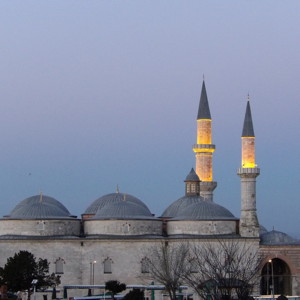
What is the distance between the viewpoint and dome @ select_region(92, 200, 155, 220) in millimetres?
72312

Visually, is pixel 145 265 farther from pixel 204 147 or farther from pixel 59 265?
pixel 204 147

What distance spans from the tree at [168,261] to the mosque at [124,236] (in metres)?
0.54

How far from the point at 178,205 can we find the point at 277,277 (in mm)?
8996

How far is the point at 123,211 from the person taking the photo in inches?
2862

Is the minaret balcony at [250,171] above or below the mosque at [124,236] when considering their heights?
above

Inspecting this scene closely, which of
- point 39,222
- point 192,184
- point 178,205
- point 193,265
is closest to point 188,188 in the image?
point 192,184

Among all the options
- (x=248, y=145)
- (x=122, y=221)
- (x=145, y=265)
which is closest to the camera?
(x=145, y=265)

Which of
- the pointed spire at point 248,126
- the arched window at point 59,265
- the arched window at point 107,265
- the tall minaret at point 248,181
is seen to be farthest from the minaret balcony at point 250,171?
the arched window at point 59,265

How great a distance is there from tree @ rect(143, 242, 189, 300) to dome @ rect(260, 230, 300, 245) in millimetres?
5490

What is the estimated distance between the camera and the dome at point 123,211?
72312mm

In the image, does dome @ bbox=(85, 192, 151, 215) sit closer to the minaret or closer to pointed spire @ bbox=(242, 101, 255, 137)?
the minaret

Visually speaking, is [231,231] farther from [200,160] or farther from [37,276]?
[37,276]

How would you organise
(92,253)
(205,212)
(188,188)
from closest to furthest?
(92,253) < (205,212) < (188,188)

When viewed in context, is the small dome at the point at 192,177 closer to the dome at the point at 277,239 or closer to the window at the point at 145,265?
the dome at the point at 277,239
